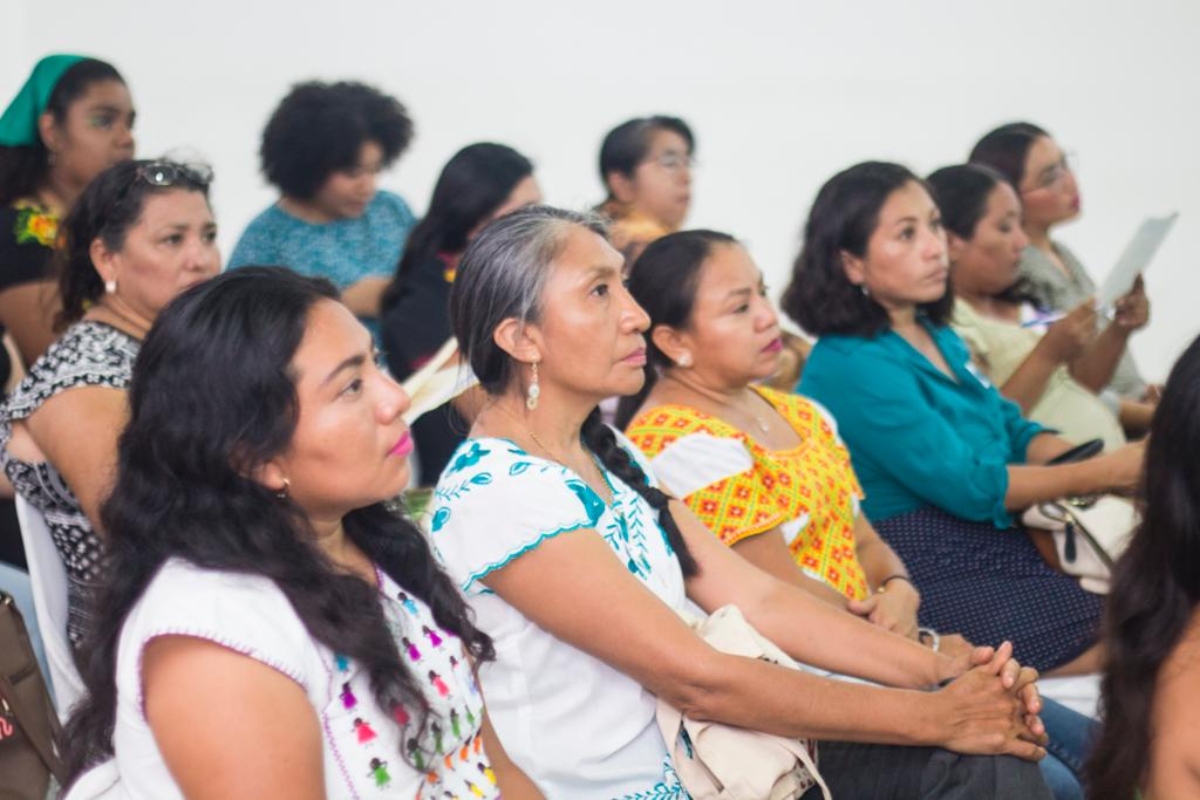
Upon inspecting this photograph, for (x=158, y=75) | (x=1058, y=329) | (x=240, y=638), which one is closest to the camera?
(x=240, y=638)

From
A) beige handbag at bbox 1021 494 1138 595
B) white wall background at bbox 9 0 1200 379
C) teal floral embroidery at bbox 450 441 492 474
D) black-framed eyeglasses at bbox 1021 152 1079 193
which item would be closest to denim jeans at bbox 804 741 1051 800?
teal floral embroidery at bbox 450 441 492 474

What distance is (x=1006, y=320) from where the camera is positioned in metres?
3.81

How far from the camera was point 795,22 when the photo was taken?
534cm

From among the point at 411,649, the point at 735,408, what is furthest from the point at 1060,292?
the point at 411,649

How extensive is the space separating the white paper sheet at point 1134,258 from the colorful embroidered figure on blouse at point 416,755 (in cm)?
233

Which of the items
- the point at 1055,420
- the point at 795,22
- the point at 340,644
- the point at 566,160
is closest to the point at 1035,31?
the point at 795,22

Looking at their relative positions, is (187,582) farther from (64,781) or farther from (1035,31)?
(1035,31)

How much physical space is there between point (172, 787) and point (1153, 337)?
4.80 metres

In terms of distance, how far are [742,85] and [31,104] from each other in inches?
109

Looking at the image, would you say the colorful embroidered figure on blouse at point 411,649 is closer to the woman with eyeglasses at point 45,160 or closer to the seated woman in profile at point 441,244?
the woman with eyeglasses at point 45,160

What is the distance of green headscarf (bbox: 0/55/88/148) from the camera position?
3.21 m

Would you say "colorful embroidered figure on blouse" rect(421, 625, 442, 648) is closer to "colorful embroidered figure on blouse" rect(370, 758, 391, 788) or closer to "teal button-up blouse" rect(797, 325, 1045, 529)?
"colorful embroidered figure on blouse" rect(370, 758, 391, 788)

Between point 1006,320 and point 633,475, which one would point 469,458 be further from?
point 1006,320

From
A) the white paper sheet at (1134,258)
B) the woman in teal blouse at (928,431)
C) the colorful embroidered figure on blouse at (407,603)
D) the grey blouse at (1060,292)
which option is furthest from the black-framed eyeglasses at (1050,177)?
the colorful embroidered figure on blouse at (407,603)
